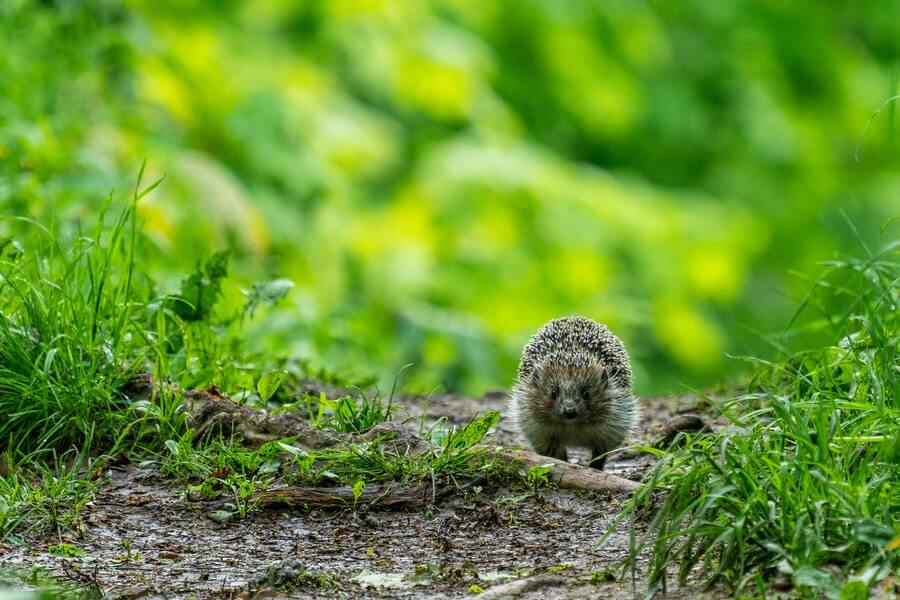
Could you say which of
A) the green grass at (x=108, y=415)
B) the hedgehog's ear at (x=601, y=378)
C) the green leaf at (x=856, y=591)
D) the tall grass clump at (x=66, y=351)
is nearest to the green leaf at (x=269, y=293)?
the green grass at (x=108, y=415)

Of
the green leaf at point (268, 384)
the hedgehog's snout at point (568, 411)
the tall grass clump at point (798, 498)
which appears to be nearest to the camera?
the tall grass clump at point (798, 498)

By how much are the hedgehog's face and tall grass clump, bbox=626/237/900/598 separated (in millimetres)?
1649

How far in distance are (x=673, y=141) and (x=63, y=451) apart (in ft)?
46.9

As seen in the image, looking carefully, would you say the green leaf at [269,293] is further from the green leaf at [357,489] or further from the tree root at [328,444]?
the green leaf at [357,489]

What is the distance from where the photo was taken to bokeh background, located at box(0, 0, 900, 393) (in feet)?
32.1

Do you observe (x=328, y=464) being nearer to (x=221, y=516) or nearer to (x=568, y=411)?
(x=221, y=516)

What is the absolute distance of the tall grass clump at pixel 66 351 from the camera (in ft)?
16.6

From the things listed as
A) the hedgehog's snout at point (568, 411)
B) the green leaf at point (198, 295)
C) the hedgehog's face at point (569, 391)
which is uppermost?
the green leaf at point (198, 295)

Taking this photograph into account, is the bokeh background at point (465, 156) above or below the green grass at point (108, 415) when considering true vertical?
above

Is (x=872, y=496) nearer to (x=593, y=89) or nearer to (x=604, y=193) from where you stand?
(x=604, y=193)

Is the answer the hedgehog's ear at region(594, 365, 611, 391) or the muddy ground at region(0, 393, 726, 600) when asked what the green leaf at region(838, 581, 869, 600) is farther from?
the hedgehog's ear at region(594, 365, 611, 391)

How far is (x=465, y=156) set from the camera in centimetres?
1388

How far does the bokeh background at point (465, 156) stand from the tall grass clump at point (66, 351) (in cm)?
153

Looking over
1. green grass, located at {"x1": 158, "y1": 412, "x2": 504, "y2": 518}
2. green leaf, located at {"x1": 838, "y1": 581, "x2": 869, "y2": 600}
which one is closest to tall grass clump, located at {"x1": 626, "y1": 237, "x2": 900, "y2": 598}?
green leaf, located at {"x1": 838, "y1": 581, "x2": 869, "y2": 600}
